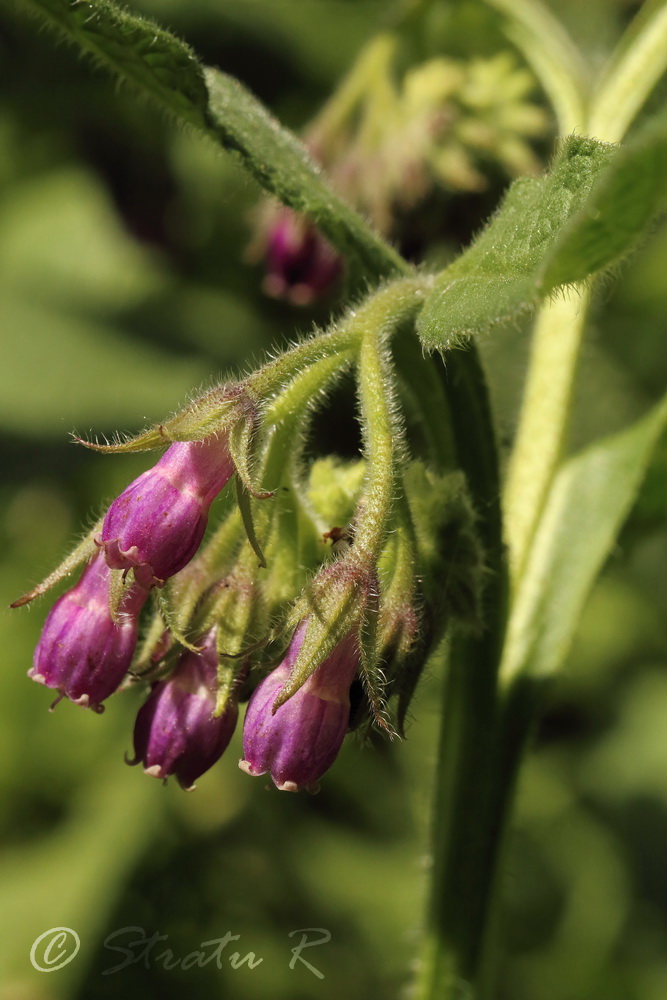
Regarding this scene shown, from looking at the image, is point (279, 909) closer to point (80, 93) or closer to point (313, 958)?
point (313, 958)

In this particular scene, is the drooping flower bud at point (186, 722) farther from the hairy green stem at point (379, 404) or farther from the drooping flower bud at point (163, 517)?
the hairy green stem at point (379, 404)

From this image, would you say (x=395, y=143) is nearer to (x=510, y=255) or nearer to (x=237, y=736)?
(x=237, y=736)

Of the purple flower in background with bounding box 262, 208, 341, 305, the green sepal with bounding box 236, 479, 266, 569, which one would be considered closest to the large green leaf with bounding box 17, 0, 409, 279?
the green sepal with bounding box 236, 479, 266, 569

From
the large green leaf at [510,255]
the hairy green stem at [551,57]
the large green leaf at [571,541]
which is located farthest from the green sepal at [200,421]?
the hairy green stem at [551,57]

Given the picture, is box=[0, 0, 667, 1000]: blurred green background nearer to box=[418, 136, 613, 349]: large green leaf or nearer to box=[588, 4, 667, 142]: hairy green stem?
box=[588, 4, 667, 142]: hairy green stem

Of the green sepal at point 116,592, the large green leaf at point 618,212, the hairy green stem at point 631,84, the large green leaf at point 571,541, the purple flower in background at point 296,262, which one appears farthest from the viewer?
the purple flower in background at point 296,262

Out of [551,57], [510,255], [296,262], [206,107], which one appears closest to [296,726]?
[510,255]
